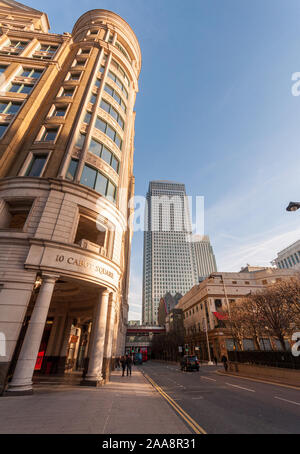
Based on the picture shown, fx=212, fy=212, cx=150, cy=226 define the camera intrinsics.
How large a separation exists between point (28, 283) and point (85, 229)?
316 inches

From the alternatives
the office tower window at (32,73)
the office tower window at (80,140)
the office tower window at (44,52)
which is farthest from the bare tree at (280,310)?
the office tower window at (44,52)

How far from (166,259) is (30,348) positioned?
167 meters

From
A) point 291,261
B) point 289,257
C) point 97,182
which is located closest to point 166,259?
point 289,257

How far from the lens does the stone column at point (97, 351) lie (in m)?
13.6

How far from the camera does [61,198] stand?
14914 millimetres

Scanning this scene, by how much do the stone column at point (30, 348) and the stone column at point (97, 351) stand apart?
411cm

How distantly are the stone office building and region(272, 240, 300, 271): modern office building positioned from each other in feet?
371

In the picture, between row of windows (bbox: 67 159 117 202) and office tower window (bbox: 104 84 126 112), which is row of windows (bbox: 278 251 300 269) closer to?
office tower window (bbox: 104 84 126 112)

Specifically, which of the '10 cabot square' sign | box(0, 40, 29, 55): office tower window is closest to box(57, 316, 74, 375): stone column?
the '10 cabot square' sign

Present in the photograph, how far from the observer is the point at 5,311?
1105 cm

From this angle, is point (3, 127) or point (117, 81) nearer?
point (3, 127)

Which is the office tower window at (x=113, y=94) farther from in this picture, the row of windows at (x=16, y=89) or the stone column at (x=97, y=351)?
the stone column at (x=97, y=351)

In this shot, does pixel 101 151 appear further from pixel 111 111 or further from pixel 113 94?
pixel 113 94
